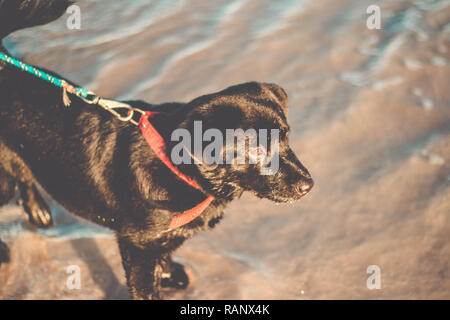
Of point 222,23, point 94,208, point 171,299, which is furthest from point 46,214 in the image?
point 222,23

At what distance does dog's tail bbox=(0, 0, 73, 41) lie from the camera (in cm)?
274

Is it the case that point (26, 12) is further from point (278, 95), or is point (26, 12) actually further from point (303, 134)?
point (303, 134)

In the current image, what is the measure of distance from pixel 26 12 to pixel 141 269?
1.96m

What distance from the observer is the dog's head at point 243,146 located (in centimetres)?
231

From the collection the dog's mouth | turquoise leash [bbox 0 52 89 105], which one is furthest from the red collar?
turquoise leash [bbox 0 52 89 105]

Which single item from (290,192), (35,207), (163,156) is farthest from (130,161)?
(35,207)

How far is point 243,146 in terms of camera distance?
2.35 metres

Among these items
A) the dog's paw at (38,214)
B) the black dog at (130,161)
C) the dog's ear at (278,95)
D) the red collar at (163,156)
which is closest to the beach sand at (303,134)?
the dog's paw at (38,214)

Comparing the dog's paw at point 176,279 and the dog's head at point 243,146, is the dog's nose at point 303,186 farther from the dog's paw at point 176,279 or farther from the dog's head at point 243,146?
the dog's paw at point 176,279

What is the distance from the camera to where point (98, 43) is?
19.5 ft

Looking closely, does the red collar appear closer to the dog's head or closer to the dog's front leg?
the dog's head

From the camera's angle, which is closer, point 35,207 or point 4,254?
point 4,254

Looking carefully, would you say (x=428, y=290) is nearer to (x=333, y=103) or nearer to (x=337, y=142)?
(x=337, y=142)
